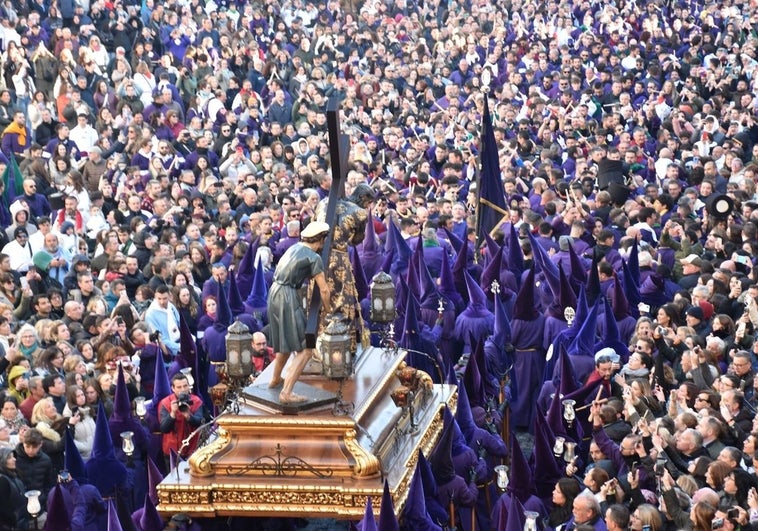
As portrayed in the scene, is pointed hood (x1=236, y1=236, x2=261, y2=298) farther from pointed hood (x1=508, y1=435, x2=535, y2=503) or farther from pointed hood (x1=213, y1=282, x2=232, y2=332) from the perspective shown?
pointed hood (x1=508, y1=435, x2=535, y2=503)

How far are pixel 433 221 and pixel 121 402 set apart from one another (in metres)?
7.16

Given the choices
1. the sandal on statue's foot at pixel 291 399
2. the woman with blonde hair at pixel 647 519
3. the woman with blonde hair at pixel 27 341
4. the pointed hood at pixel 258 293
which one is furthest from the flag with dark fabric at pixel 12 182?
the woman with blonde hair at pixel 647 519

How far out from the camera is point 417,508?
1332 centimetres

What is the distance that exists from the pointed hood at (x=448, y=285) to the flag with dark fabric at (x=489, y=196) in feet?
7.27

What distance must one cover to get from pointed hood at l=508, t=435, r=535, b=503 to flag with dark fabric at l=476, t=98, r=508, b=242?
7278 millimetres

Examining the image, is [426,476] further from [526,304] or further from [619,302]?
[619,302]

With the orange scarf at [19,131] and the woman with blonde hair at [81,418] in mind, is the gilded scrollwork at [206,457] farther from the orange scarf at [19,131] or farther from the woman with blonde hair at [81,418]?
the orange scarf at [19,131]

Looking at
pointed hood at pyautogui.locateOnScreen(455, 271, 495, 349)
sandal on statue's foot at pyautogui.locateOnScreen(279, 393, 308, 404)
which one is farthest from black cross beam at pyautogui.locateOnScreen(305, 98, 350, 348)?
pointed hood at pyautogui.locateOnScreen(455, 271, 495, 349)

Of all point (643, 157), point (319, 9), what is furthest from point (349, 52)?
point (643, 157)

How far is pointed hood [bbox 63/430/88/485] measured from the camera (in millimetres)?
13992

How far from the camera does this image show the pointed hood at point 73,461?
13992 mm

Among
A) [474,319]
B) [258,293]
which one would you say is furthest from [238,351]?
[258,293]

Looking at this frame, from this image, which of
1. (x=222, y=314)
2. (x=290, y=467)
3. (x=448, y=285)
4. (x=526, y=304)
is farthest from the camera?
(x=448, y=285)

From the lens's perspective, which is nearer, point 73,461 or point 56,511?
point 56,511
